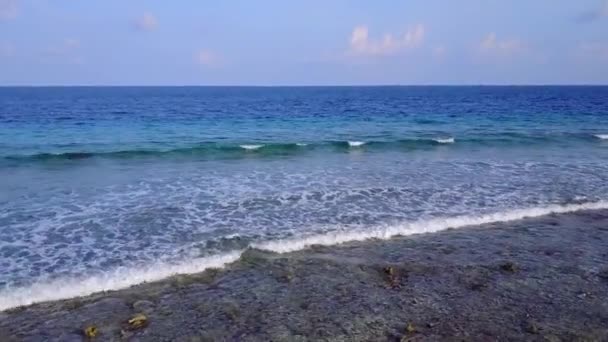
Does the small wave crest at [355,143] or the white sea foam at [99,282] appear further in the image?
the small wave crest at [355,143]

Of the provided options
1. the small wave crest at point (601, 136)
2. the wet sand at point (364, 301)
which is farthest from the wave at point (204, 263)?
the small wave crest at point (601, 136)

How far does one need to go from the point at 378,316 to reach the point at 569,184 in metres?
12.8

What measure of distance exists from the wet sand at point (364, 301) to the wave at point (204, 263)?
0.26m

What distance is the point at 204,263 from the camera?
9172 millimetres

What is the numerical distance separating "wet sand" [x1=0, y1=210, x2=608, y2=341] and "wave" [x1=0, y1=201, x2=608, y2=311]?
0.26 meters

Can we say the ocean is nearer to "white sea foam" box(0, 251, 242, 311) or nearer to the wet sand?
"white sea foam" box(0, 251, 242, 311)

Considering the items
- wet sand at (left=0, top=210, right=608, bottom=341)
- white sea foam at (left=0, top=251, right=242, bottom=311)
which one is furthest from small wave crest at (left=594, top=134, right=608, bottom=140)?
white sea foam at (left=0, top=251, right=242, bottom=311)

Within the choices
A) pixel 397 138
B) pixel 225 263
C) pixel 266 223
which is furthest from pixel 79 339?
pixel 397 138

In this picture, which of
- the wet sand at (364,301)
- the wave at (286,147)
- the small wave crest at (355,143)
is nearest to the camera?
the wet sand at (364,301)

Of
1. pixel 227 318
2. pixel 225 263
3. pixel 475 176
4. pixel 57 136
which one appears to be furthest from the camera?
pixel 57 136

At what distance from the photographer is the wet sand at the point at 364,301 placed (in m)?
6.54

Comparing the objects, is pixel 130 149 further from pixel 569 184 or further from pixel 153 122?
pixel 569 184

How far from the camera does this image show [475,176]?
18.0m

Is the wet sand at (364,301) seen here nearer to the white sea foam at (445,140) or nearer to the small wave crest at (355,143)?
the small wave crest at (355,143)
